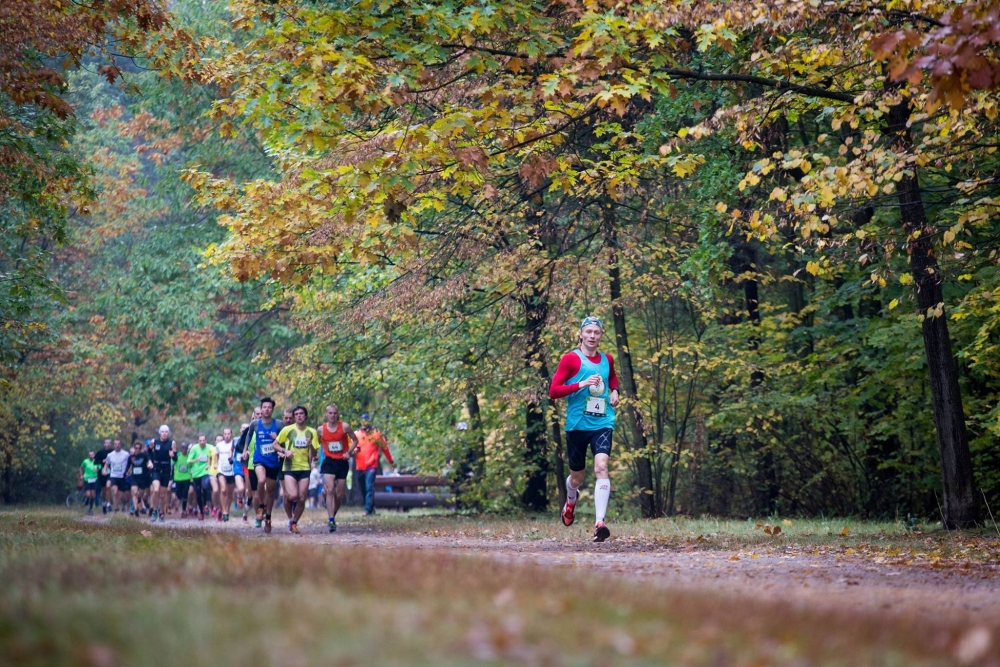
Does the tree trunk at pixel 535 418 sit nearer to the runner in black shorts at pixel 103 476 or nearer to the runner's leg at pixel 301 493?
the runner's leg at pixel 301 493

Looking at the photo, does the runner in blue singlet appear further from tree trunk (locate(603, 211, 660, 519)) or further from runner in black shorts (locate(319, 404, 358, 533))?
tree trunk (locate(603, 211, 660, 519))

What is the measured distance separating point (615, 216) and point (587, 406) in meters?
7.12

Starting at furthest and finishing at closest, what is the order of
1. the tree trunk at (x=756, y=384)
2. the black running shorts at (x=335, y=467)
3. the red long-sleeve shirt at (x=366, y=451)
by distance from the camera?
the red long-sleeve shirt at (x=366, y=451)
the tree trunk at (x=756, y=384)
the black running shorts at (x=335, y=467)

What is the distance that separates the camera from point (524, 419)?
23.8m

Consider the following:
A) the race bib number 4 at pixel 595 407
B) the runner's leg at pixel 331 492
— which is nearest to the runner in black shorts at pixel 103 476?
the runner's leg at pixel 331 492

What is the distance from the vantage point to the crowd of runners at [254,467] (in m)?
18.2

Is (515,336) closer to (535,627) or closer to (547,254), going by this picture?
(547,254)

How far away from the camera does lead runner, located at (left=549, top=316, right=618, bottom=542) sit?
1301cm

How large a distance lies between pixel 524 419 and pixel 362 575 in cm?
1787

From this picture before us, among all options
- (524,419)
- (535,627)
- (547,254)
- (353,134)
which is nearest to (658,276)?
(547,254)

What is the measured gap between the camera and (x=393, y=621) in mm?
4402

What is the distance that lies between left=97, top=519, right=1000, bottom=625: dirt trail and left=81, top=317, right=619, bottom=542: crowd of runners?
1.13m

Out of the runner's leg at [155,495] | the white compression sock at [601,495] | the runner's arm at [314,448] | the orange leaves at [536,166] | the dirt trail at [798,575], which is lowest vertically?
the dirt trail at [798,575]

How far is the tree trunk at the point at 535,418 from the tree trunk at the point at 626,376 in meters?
1.26
